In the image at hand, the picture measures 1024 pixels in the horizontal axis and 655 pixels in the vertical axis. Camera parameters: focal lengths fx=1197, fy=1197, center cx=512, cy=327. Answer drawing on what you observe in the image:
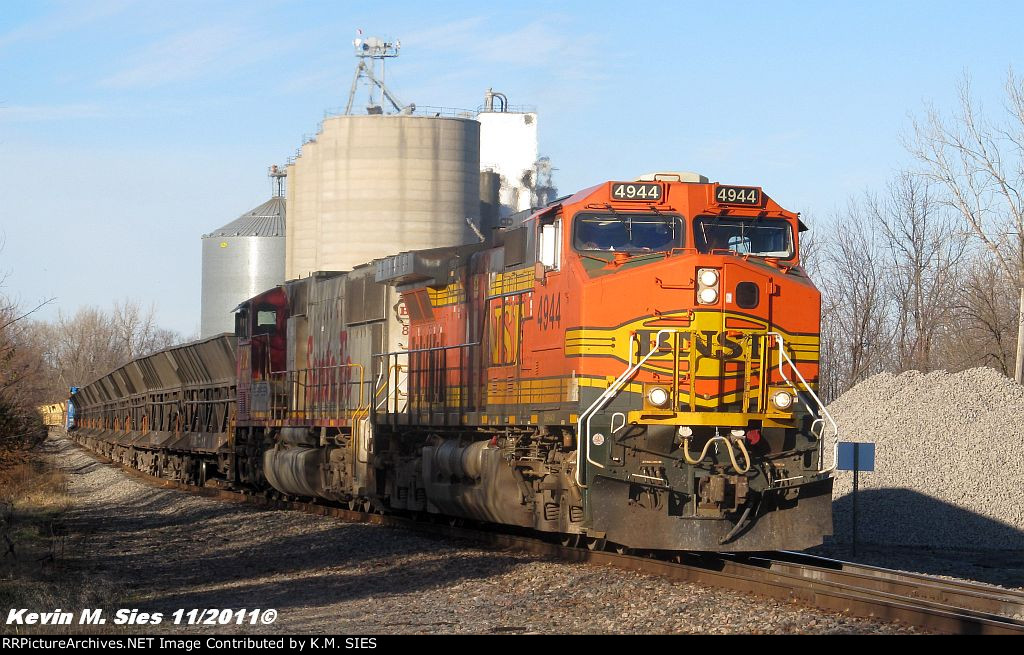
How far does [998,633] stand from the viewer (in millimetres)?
8844

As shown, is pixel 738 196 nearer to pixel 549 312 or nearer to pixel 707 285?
pixel 707 285

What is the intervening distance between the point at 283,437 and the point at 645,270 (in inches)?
511

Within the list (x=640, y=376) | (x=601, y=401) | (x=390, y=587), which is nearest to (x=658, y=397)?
(x=640, y=376)

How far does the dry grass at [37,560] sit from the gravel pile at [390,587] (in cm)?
35

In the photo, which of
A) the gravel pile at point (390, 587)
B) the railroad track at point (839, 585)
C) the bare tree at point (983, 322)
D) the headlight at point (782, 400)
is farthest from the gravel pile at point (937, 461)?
the bare tree at point (983, 322)

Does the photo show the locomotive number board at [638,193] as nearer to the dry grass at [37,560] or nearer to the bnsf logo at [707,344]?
the bnsf logo at [707,344]

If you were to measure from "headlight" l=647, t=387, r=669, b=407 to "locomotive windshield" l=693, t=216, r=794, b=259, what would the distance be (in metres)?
1.75

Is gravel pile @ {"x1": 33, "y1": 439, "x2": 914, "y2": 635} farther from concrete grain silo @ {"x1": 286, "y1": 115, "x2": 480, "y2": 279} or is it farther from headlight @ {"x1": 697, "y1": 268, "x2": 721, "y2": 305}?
concrete grain silo @ {"x1": 286, "y1": 115, "x2": 480, "y2": 279}

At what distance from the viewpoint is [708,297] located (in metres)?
12.3

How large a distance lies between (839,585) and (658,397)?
8.29 feet

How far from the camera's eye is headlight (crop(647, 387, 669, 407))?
12133 mm

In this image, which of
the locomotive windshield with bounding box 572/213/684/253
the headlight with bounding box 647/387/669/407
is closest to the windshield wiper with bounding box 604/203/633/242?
the locomotive windshield with bounding box 572/213/684/253
